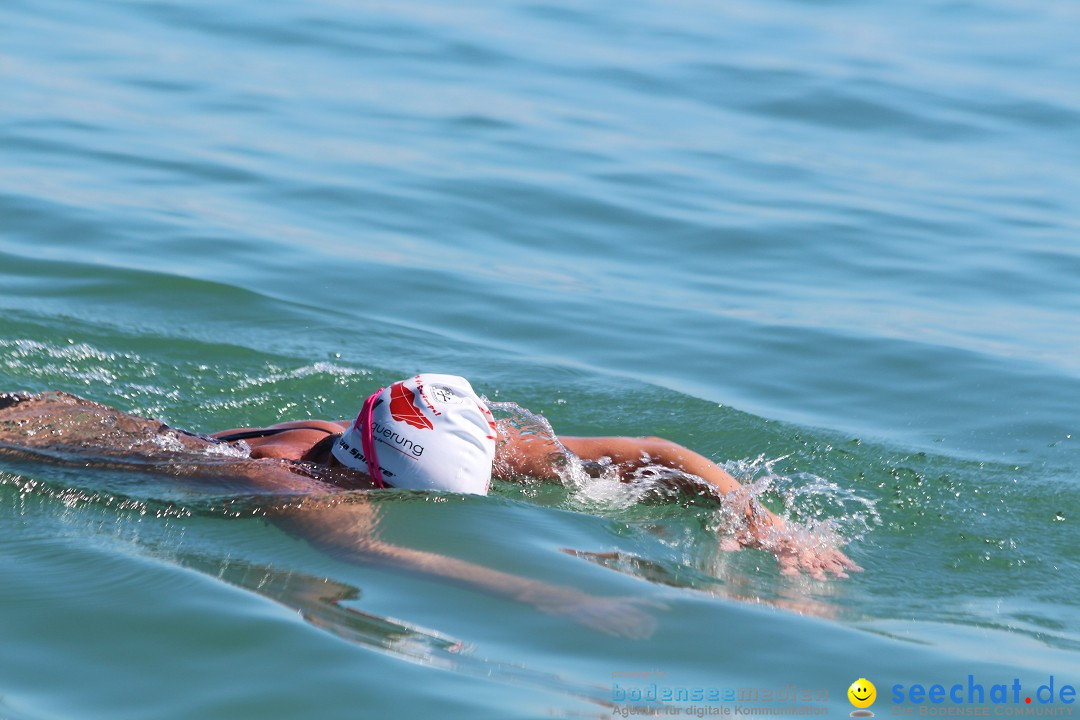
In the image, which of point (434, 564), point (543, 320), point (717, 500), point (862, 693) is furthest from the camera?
point (543, 320)

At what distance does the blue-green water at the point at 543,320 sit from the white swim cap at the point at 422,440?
11 cm

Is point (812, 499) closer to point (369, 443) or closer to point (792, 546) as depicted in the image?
point (792, 546)

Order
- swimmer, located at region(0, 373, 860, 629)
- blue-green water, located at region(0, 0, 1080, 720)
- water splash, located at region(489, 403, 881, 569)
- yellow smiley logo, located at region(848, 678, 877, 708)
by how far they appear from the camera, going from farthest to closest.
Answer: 1. water splash, located at region(489, 403, 881, 569)
2. swimmer, located at region(0, 373, 860, 629)
3. blue-green water, located at region(0, 0, 1080, 720)
4. yellow smiley logo, located at region(848, 678, 877, 708)

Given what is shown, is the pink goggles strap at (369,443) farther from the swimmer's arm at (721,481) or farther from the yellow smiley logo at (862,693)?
the yellow smiley logo at (862,693)

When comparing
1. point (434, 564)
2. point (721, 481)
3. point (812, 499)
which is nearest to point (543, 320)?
point (812, 499)

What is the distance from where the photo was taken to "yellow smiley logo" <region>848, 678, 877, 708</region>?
13.1 ft

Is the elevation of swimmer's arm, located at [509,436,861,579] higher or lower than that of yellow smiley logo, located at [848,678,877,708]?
higher

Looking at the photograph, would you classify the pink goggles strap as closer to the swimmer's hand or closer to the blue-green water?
the blue-green water

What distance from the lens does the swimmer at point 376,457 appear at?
4742 millimetres

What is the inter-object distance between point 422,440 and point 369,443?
0.19 m

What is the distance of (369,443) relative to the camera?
5055mm

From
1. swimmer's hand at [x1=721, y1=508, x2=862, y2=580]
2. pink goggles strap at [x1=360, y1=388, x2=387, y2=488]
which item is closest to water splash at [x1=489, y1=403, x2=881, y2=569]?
swimmer's hand at [x1=721, y1=508, x2=862, y2=580]

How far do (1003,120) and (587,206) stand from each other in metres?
6.02

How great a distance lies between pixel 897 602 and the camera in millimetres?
4852
